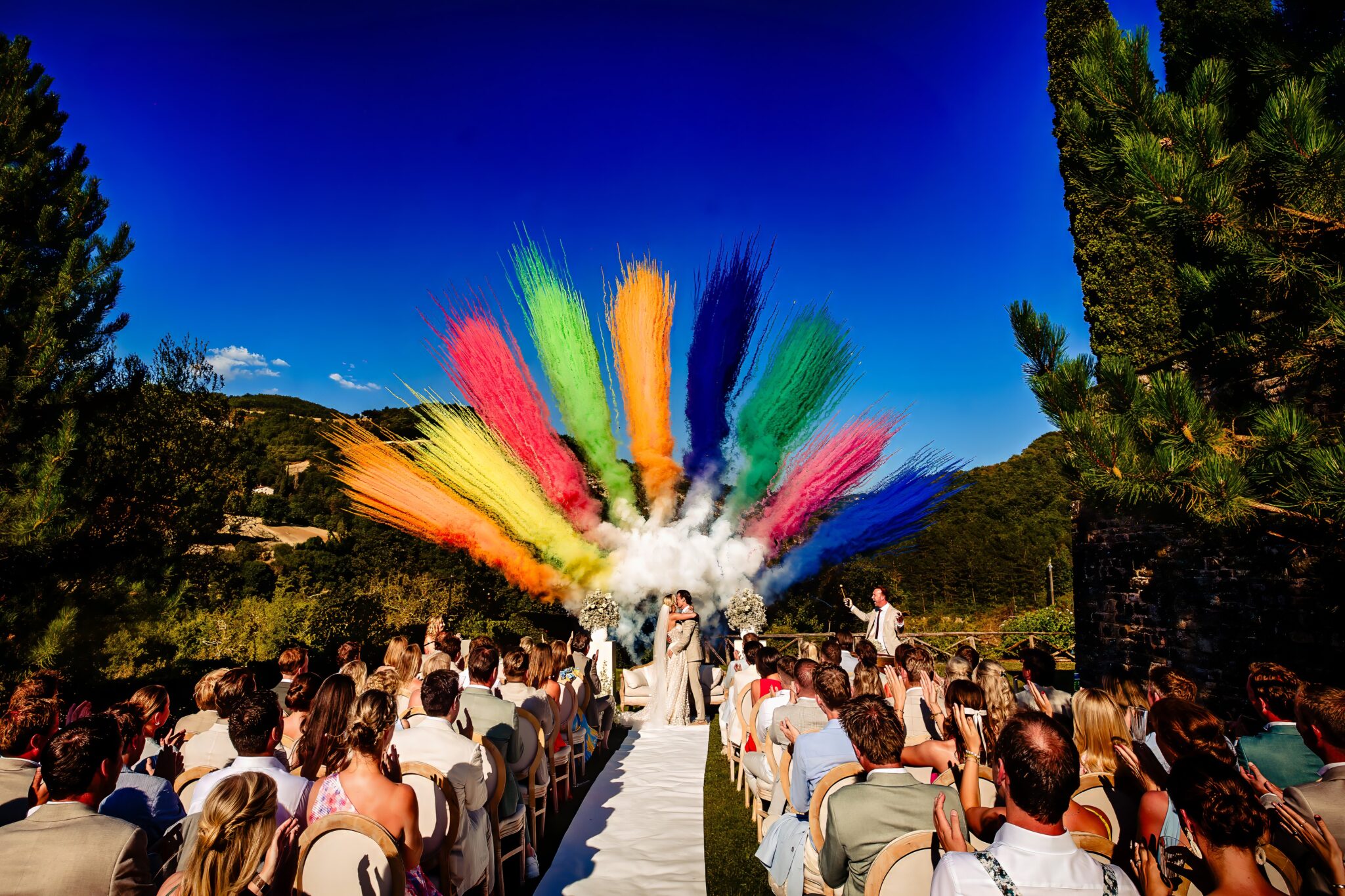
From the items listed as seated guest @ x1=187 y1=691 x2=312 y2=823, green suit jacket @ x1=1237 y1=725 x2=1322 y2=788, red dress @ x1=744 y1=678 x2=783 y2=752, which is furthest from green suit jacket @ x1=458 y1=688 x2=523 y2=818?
green suit jacket @ x1=1237 y1=725 x2=1322 y2=788

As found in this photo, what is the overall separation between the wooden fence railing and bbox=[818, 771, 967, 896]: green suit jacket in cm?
1044

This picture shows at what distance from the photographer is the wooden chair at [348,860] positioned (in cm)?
244

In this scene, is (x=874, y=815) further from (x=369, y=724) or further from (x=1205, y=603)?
(x=1205, y=603)

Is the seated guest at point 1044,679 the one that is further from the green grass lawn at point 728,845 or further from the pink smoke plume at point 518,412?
the pink smoke plume at point 518,412

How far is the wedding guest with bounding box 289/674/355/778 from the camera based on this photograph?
3322mm

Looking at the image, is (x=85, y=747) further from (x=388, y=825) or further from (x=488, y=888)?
(x=488, y=888)

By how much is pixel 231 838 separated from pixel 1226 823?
2.62m

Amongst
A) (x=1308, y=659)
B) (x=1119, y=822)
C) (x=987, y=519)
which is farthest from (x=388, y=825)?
(x=987, y=519)

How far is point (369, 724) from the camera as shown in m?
2.74

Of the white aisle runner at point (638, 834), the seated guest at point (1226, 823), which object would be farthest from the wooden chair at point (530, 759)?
the seated guest at point (1226, 823)

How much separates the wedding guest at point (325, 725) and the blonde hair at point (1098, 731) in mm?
3438

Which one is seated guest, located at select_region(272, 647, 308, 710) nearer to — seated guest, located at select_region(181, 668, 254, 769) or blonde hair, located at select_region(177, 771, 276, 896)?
seated guest, located at select_region(181, 668, 254, 769)

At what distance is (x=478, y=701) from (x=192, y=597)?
847 centimetres

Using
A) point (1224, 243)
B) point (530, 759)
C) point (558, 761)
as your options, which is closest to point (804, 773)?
point (530, 759)
